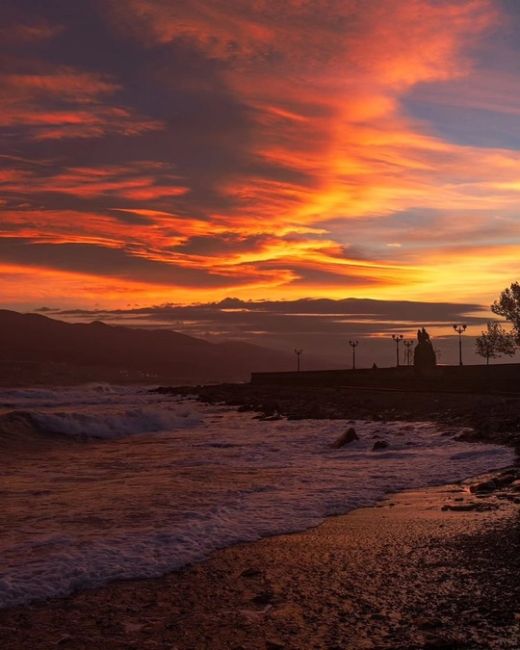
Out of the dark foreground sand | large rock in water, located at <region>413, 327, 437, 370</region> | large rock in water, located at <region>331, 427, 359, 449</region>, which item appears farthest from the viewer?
large rock in water, located at <region>413, 327, 437, 370</region>

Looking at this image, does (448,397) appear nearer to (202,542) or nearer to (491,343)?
(202,542)

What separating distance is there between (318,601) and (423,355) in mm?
62393

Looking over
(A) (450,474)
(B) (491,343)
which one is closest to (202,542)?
(A) (450,474)

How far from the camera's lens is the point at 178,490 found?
1162cm

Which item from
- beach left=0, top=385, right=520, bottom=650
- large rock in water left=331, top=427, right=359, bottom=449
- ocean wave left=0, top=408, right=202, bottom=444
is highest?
beach left=0, top=385, right=520, bottom=650

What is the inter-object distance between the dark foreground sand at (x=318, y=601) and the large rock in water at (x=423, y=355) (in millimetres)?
59204

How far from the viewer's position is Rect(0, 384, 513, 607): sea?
7078 millimetres

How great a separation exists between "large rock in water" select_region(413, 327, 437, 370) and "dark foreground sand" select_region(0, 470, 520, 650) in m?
59.2

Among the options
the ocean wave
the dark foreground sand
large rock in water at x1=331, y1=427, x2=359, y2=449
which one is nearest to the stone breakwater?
large rock in water at x1=331, y1=427, x2=359, y2=449

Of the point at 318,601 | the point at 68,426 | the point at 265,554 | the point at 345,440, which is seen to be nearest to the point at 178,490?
the point at 265,554

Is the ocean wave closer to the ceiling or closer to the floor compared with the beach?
closer to the floor

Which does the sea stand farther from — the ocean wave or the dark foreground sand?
the ocean wave

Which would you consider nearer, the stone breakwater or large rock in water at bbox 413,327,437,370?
the stone breakwater

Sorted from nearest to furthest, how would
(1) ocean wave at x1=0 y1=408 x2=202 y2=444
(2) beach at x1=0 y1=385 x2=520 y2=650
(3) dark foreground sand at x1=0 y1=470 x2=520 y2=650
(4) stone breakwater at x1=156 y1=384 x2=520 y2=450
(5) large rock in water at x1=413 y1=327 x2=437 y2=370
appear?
(3) dark foreground sand at x1=0 y1=470 x2=520 y2=650, (2) beach at x1=0 y1=385 x2=520 y2=650, (4) stone breakwater at x1=156 y1=384 x2=520 y2=450, (1) ocean wave at x1=0 y1=408 x2=202 y2=444, (5) large rock in water at x1=413 y1=327 x2=437 y2=370
